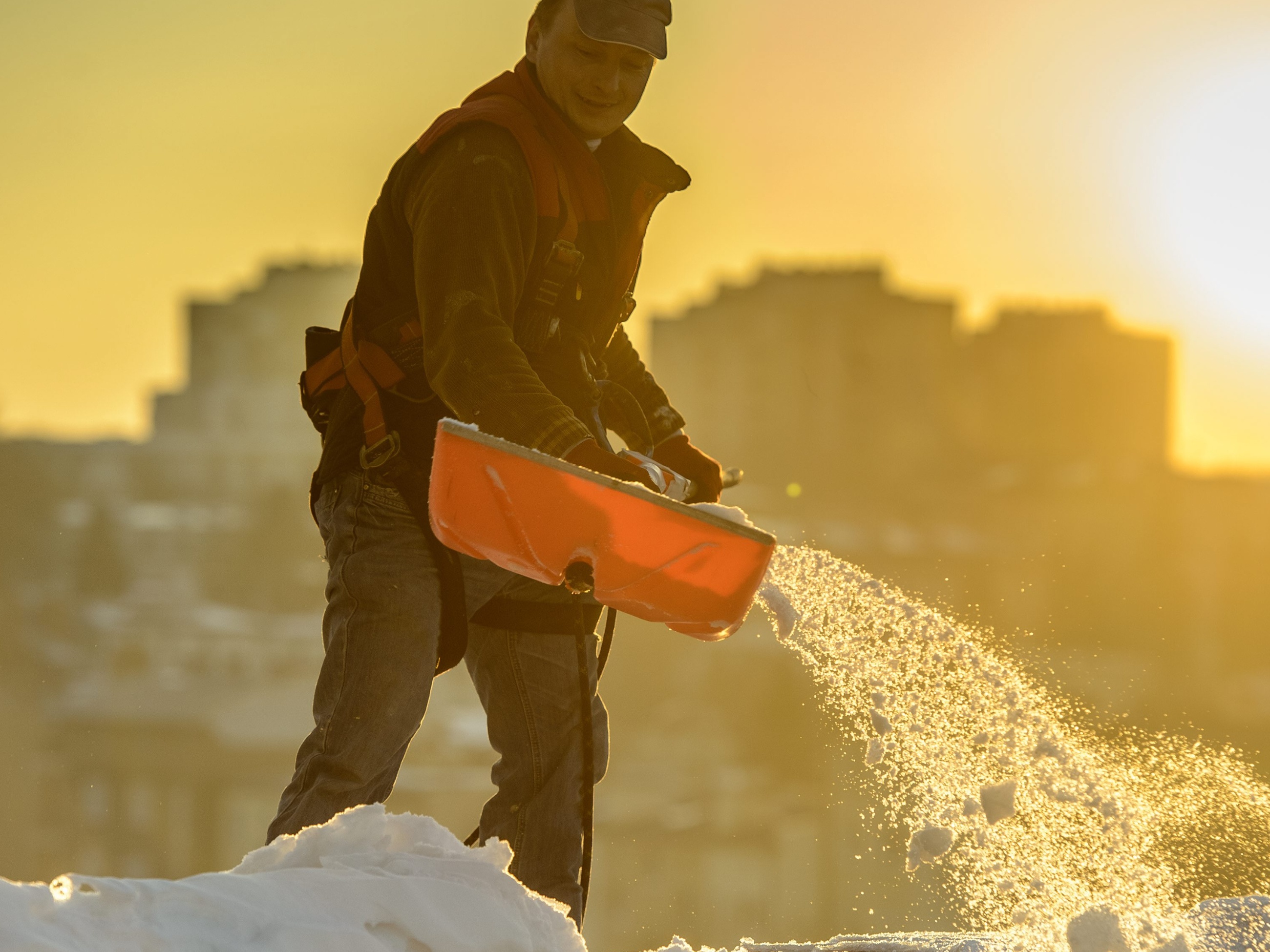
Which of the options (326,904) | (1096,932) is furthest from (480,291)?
(1096,932)

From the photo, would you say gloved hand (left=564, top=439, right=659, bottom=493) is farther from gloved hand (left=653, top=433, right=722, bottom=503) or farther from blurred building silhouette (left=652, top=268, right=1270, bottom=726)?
blurred building silhouette (left=652, top=268, right=1270, bottom=726)

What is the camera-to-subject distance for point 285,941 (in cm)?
233

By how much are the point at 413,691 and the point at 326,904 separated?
2.25ft

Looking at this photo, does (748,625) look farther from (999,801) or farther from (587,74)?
(587,74)

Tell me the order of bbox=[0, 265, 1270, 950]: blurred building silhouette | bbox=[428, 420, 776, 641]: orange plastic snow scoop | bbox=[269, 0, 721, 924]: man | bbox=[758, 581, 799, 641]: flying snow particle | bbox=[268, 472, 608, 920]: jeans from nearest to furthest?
bbox=[428, 420, 776, 641]: orange plastic snow scoop < bbox=[269, 0, 721, 924]: man < bbox=[268, 472, 608, 920]: jeans < bbox=[758, 581, 799, 641]: flying snow particle < bbox=[0, 265, 1270, 950]: blurred building silhouette

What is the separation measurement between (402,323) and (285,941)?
126 centimetres

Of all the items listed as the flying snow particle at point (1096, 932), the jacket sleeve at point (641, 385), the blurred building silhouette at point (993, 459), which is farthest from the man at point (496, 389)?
the blurred building silhouette at point (993, 459)

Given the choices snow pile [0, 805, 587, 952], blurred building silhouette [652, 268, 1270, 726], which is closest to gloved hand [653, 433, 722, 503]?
snow pile [0, 805, 587, 952]

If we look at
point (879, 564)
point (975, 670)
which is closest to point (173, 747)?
point (879, 564)

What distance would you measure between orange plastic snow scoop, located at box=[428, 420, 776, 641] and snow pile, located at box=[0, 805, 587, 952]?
501 mm

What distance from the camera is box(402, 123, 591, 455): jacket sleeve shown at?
283 centimetres

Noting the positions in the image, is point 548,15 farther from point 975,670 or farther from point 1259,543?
point 1259,543

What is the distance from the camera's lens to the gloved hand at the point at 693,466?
12.1 ft

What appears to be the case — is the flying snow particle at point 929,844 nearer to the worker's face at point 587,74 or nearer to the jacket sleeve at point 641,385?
the jacket sleeve at point 641,385
